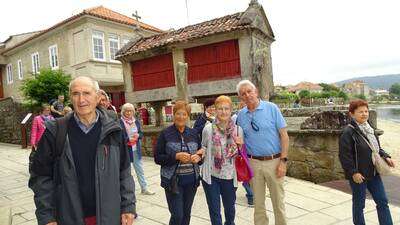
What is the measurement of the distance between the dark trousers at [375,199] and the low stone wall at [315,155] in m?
3.76

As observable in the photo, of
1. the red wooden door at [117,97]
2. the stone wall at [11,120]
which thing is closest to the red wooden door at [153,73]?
the stone wall at [11,120]

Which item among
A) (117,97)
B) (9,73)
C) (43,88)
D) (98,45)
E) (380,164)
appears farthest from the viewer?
(9,73)

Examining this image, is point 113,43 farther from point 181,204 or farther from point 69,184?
point 69,184

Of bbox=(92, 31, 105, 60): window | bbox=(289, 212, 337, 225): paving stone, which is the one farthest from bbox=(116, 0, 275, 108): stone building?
bbox=(92, 31, 105, 60): window

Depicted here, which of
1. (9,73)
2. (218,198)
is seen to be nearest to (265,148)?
(218,198)

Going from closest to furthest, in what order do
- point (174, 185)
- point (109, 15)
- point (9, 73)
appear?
point (174, 185) < point (109, 15) < point (9, 73)

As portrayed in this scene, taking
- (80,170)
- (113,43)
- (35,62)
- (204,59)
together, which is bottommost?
(80,170)

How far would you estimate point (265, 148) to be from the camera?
4.27 metres

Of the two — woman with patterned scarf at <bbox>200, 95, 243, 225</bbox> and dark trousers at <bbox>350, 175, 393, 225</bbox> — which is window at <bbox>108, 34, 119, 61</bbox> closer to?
woman with patterned scarf at <bbox>200, 95, 243, 225</bbox>

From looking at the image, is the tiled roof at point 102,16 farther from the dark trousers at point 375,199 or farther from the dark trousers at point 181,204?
the dark trousers at point 375,199

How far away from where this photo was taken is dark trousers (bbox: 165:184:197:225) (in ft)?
12.4

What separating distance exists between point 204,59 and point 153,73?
7.60ft

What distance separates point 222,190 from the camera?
416cm

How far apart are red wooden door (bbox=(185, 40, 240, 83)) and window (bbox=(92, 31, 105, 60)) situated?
11.5 m
